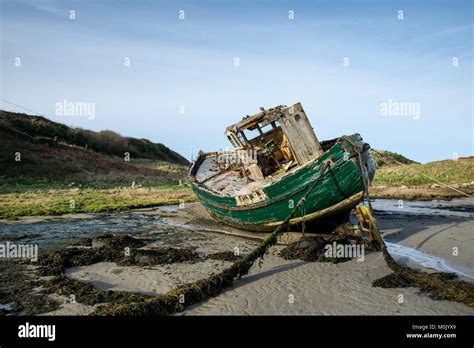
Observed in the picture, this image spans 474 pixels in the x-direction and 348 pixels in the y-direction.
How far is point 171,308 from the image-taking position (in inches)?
313

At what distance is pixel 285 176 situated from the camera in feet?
42.8

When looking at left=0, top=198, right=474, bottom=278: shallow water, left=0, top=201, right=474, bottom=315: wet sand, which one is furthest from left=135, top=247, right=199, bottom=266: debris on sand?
left=0, top=198, right=474, bottom=278: shallow water

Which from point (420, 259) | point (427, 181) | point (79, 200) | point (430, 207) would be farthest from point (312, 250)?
point (427, 181)

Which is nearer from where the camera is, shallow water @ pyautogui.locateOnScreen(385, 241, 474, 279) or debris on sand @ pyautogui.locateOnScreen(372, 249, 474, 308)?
debris on sand @ pyautogui.locateOnScreen(372, 249, 474, 308)

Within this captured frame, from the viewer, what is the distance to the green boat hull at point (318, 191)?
12430 millimetres

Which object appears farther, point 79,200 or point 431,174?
point 431,174

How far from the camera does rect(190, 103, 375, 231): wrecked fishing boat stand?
40.9ft

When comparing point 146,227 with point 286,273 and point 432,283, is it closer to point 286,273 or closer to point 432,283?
point 286,273

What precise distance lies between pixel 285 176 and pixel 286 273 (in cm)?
359

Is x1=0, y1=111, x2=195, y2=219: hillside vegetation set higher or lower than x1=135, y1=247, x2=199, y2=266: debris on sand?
higher

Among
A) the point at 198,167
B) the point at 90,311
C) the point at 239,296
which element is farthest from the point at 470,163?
the point at 90,311

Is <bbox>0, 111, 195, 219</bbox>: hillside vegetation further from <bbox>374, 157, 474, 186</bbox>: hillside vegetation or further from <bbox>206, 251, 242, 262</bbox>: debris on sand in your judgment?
<bbox>374, 157, 474, 186</bbox>: hillside vegetation

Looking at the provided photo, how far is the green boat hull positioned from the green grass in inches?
824
